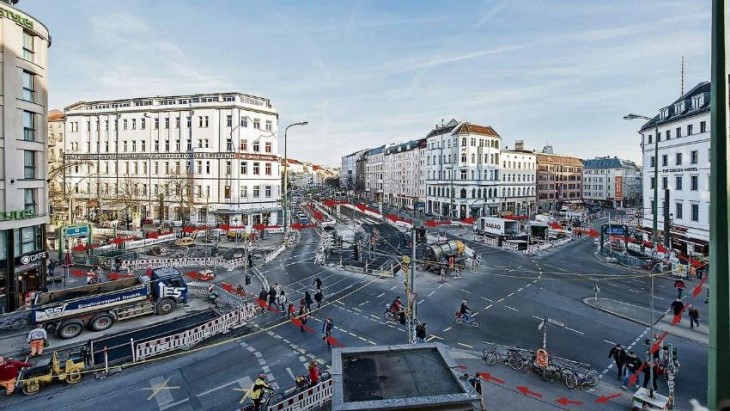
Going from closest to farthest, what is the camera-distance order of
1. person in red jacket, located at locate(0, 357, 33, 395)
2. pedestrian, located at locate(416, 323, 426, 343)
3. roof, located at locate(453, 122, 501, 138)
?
person in red jacket, located at locate(0, 357, 33, 395), pedestrian, located at locate(416, 323, 426, 343), roof, located at locate(453, 122, 501, 138)

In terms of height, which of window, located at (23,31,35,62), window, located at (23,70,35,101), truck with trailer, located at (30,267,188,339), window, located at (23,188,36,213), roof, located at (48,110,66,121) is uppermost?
roof, located at (48,110,66,121)

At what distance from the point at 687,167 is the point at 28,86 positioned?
59.7 m

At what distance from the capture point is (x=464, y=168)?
8400cm

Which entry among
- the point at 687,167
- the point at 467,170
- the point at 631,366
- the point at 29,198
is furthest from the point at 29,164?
the point at 467,170

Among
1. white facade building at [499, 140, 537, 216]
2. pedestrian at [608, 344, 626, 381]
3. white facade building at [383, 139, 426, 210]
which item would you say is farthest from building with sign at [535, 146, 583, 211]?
pedestrian at [608, 344, 626, 381]

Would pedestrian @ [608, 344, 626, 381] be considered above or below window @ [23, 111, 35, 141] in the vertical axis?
below

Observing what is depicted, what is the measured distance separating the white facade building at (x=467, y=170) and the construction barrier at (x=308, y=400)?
67.8 meters

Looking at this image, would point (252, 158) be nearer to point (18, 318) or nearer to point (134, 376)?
point (18, 318)

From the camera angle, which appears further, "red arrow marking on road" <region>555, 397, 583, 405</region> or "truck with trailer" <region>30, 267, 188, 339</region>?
"truck with trailer" <region>30, 267, 188, 339</region>

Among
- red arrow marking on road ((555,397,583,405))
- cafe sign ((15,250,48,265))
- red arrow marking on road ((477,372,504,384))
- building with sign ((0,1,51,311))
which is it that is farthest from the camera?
cafe sign ((15,250,48,265))

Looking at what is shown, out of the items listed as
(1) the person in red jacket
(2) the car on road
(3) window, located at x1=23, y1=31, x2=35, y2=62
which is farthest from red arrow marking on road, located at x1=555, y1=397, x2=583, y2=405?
(2) the car on road

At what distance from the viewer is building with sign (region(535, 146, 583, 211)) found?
110500 millimetres

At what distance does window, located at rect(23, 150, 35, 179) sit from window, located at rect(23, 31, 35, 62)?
20.1ft

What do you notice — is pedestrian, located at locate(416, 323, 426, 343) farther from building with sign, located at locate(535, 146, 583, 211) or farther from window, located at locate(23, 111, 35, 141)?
building with sign, located at locate(535, 146, 583, 211)
